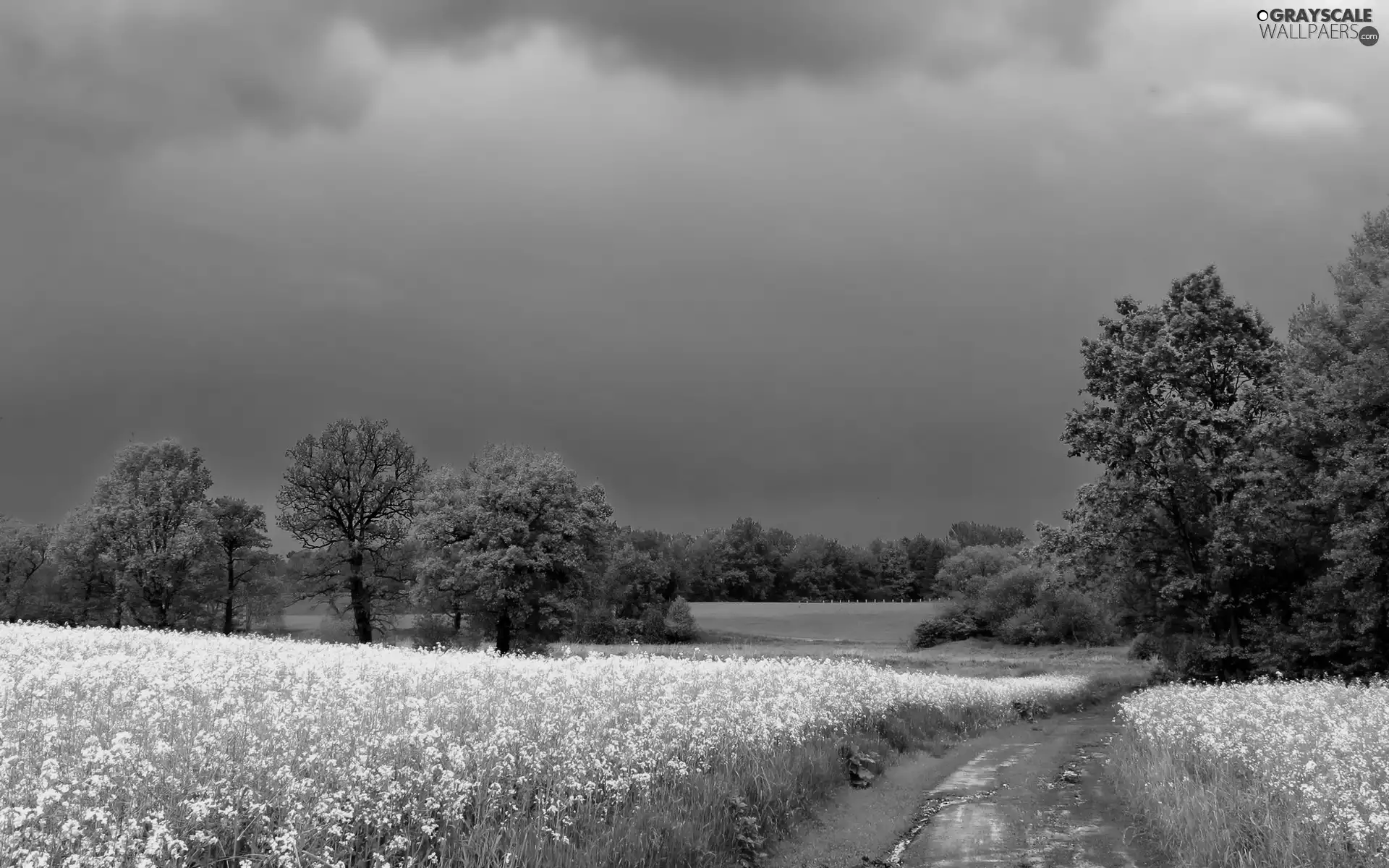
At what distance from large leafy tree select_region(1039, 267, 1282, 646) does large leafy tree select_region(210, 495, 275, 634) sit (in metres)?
56.6

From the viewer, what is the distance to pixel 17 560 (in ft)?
218

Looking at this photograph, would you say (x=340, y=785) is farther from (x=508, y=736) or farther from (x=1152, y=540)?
(x=1152, y=540)

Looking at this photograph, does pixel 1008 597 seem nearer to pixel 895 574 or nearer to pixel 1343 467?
pixel 895 574

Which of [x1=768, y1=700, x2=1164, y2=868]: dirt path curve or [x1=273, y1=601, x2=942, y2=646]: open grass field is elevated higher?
[x1=768, y1=700, x2=1164, y2=868]: dirt path curve

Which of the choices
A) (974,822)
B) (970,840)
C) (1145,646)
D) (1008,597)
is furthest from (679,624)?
(970,840)

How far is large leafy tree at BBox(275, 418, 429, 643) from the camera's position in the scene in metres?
54.2

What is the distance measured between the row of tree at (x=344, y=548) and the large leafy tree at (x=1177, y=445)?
2842 centimetres

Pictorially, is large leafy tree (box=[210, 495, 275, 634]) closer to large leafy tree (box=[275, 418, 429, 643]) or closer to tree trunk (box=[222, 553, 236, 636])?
tree trunk (box=[222, 553, 236, 636])

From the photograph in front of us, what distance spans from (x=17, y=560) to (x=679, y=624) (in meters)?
62.5

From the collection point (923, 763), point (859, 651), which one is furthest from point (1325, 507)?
point (859, 651)

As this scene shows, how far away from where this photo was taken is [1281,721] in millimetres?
15625

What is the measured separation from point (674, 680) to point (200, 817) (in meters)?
9.67

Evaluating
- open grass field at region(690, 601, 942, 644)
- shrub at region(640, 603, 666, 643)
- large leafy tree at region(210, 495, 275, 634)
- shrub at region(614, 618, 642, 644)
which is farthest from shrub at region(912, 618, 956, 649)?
large leafy tree at region(210, 495, 275, 634)

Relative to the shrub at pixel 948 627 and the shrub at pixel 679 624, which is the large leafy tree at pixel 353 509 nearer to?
the shrub at pixel 679 624
